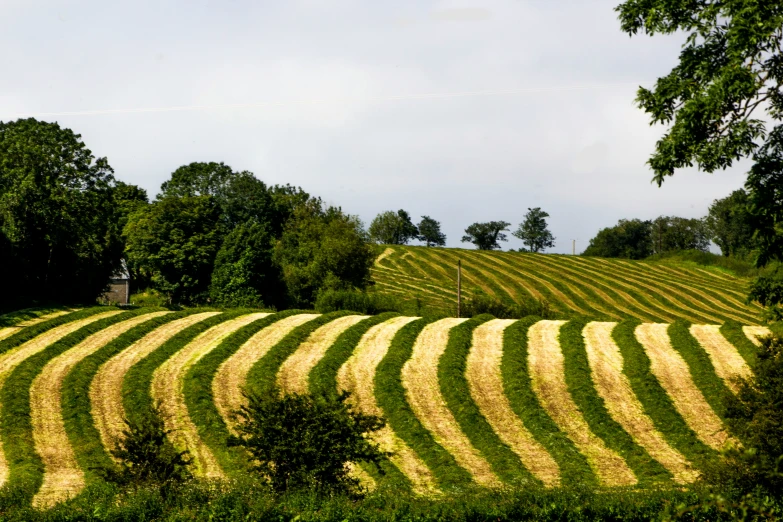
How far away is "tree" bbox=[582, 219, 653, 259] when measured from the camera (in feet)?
634

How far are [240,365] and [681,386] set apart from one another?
20998 mm

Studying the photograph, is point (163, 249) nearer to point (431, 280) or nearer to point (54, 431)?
point (431, 280)

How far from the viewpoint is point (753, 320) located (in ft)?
299

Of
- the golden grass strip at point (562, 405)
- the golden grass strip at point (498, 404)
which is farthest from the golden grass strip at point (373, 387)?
the golden grass strip at point (562, 405)

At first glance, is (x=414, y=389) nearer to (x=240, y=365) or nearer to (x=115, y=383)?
(x=240, y=365)

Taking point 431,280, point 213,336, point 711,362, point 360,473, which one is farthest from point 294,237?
point 360,473

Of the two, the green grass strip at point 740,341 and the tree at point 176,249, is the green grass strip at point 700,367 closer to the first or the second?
the green grass strip at point 740,341

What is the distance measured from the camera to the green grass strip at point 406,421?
26.5 metres

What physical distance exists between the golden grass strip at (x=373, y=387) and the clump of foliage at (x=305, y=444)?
1.83m

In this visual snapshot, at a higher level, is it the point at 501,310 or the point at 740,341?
the point at 501,310

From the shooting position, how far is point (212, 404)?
33438mm

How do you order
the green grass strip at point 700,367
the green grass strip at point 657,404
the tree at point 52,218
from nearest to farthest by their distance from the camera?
the green grass strip at point 657,404 < the green grass strip at point 700,367 < the tree at point 52,218

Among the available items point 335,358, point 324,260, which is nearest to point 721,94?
point 335,358

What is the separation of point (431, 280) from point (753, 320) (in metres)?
41.1
